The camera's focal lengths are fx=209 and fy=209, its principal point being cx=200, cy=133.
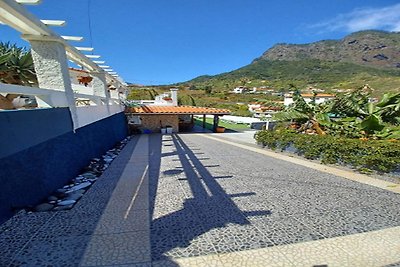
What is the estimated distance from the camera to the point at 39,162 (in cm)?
Answer: 466

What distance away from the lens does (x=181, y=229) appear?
3.68m

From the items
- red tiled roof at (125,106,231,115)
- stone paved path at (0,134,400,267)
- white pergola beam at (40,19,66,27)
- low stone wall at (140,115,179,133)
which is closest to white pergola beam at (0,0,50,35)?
white pergola beam at (40,19,66,27)

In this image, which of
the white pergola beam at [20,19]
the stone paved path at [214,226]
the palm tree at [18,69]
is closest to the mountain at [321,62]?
the palm tree at [18,69]

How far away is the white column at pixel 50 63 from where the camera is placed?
5735mm

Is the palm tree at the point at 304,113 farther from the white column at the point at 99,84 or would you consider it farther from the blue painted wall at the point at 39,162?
the blue painted wall at the point at 39,162

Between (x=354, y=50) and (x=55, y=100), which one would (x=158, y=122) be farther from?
(x=354, y=50)

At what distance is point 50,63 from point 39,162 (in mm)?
2949

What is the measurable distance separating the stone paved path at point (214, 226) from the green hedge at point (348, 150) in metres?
1.32

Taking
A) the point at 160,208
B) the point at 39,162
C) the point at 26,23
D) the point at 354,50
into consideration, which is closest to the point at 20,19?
the point at 26,23

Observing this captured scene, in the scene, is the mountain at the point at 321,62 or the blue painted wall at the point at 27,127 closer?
the blue painted wall at the point at 27,127

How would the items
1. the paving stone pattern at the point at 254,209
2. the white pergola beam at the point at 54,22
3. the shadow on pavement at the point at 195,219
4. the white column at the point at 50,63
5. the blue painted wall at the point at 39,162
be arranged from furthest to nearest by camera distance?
1. the white column at the point at 50,63
2. the white pergola beam at the point at 54,22
3. the blue painted wall at the point at 39,162
4. the paving stone pattern at the point at 254,209
5. the shadow on pavement at the point at 195,219

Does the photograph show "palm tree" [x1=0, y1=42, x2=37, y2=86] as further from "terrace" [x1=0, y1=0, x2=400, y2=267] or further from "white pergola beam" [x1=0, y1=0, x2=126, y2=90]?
"white pergola beam" [x1=0, y1=0, x2=126, y2=90]

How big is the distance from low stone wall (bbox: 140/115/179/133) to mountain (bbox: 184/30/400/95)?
6751cm

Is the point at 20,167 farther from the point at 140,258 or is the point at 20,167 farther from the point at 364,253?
the point at 364,253
